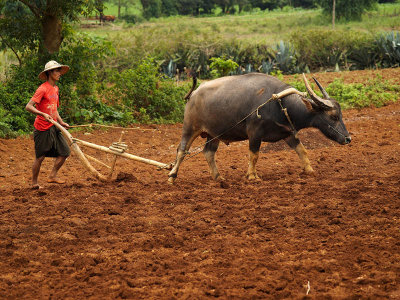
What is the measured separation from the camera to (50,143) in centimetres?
745

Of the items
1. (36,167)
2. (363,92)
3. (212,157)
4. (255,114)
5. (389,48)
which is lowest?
(363,92)

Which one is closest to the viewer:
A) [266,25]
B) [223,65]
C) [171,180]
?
[171,180]

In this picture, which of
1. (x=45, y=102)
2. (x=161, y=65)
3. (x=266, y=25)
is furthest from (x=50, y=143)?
(x=266, y=25)

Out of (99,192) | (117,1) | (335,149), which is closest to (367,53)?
(335,149)

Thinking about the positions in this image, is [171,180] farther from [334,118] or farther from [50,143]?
[334,118]

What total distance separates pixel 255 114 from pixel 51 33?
7014 mm

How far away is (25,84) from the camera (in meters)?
12.5

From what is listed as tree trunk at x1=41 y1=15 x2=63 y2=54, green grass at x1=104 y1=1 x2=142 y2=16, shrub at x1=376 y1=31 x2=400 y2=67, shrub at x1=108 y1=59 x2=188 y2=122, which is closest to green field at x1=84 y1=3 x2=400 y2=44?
green grass at x1=104 y1=1 x2=142 y2=16

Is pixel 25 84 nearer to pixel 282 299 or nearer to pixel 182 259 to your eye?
pixel 182 259

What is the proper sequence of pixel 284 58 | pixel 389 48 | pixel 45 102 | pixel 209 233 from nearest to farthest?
1. pixel 209 233
2. pixel 45 102
3. pixel 389 48
4. pixel 284 58

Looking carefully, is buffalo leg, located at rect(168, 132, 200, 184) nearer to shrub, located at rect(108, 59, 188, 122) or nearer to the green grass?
shrub, located at rect(108, 59, 188, 122)

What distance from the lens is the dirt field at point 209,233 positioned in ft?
14.9

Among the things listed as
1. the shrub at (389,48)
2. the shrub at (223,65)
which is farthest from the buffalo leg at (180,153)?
the shrub at (389,48)

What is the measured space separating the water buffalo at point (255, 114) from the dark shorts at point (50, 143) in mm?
1604
